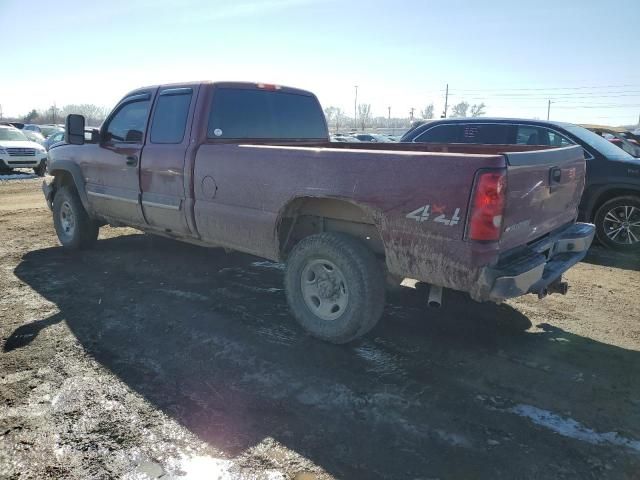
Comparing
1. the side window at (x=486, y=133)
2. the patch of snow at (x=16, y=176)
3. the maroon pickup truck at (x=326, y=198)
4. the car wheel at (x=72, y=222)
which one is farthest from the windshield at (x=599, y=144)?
the patch of snow at (x=16, y=176)

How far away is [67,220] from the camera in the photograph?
6773 mm

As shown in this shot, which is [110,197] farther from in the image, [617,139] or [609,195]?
[617,139]

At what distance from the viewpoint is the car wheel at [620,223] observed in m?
6.83

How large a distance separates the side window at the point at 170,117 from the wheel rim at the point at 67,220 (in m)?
2.29

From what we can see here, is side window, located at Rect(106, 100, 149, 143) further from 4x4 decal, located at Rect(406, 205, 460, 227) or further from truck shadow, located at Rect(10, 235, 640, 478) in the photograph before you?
4x4 decal, located at Rect(406, 205, 460, 227)

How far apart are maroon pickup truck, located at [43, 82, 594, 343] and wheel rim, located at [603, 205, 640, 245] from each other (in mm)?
3274

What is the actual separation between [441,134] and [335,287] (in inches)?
193

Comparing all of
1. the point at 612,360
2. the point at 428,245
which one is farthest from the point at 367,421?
the point at 612,360

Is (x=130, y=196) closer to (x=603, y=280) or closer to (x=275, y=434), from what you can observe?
(x=275, y=434)

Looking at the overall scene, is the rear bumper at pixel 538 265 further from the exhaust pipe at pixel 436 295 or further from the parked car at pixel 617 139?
the parked car at pixel 617 139

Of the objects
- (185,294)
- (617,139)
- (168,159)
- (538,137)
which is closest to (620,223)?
(538,137)

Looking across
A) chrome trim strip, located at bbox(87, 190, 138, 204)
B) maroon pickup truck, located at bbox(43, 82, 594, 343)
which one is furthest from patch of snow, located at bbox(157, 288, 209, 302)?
chrome trim strip, located at bbox(87, 190, 138, 204)

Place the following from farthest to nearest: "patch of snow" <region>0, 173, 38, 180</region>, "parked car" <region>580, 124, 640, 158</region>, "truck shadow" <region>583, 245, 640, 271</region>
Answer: "patch of snow" <region>0, 173, 38, 180</region> → "parked car" <region>580, 124, 640, 158</region> → "truck shadow" <region>583, 245, 640, 271</region>

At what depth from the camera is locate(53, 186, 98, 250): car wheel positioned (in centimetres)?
644
